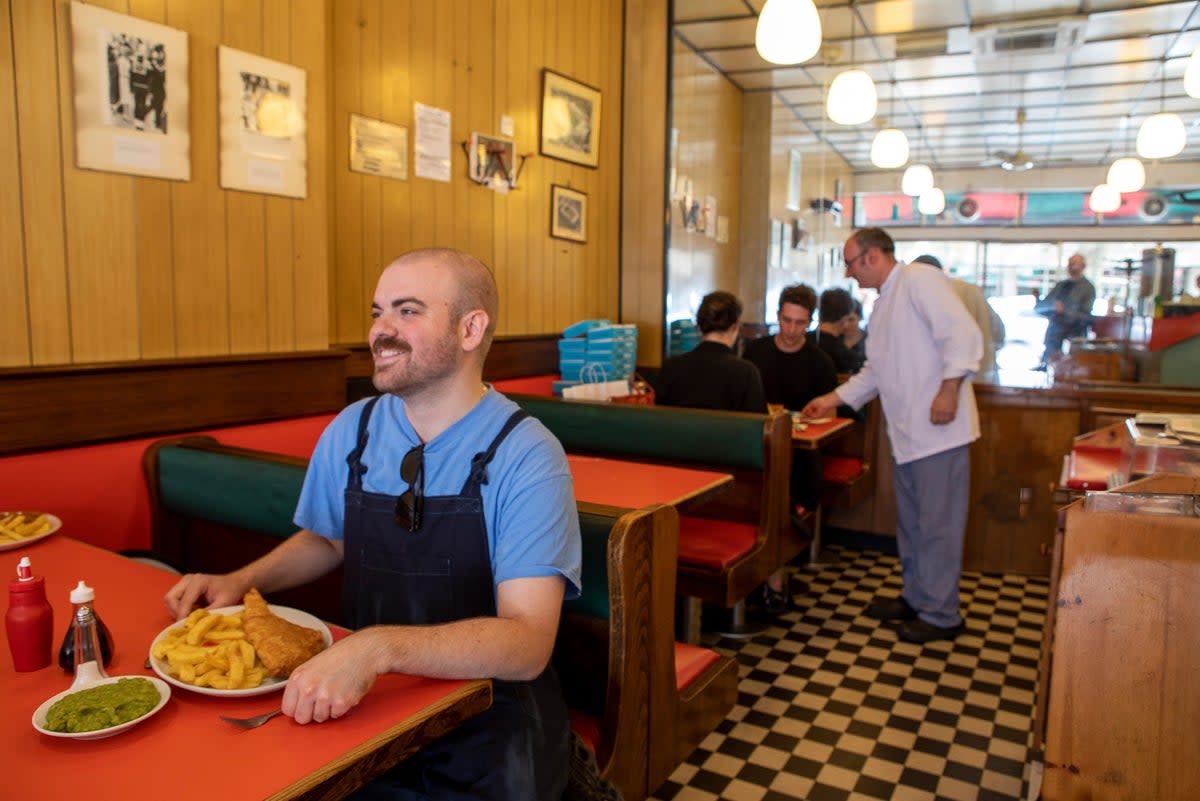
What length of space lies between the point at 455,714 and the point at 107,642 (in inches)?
23.5

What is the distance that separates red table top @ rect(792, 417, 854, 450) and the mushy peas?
9.50ft

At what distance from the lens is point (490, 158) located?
15.0ft

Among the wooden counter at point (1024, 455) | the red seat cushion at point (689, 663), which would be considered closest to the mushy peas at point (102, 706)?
the red seat cushion at point (689, 663)

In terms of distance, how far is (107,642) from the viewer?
138 cm

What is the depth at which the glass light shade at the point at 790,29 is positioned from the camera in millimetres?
4012

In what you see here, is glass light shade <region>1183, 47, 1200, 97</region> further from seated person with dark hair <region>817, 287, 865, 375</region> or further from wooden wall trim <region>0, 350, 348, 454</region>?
wooden wall trim <region>0, 350, 348, 454</region>

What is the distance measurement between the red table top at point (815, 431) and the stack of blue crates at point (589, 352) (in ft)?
4.66

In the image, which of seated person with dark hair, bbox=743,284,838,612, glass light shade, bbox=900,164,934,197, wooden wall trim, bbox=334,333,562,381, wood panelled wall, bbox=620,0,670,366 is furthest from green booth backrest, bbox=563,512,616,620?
glass light shade, bbox=900,164,934,197

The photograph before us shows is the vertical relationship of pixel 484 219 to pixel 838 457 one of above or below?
above

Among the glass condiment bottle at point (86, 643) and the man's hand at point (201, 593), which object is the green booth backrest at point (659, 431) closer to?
the man's hand at point (201, 593)

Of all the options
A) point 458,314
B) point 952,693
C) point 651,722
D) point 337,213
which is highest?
point 337,213

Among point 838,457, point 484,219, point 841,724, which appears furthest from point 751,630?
point 484,219

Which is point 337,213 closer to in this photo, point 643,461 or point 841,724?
point 643,461

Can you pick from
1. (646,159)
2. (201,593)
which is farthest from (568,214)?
(201,593)
